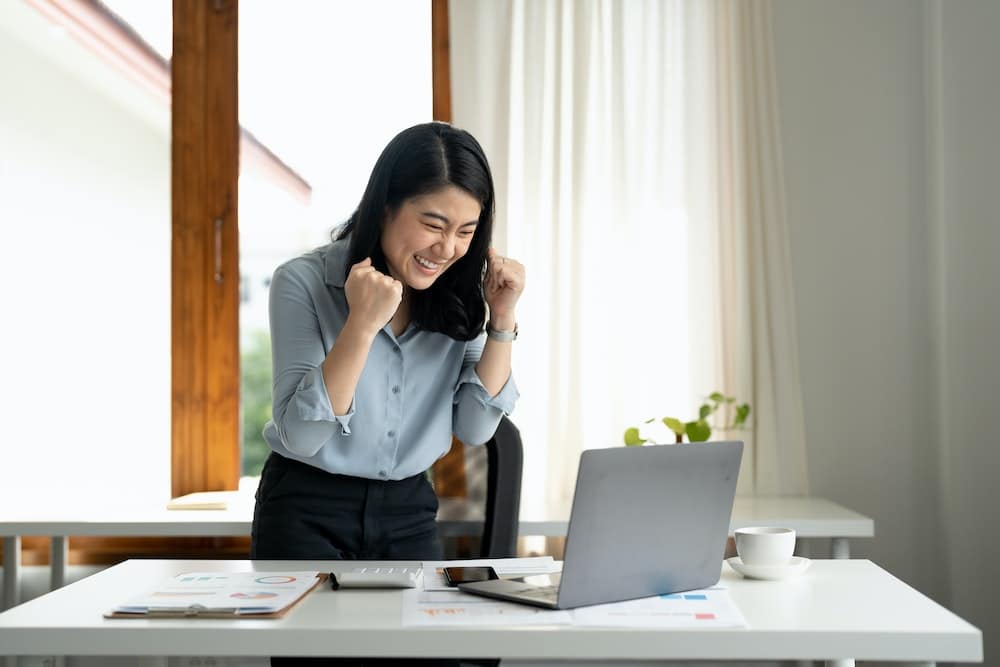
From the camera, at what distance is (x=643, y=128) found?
118 inches

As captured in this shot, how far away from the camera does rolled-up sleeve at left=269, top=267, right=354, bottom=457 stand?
1631 millimetres

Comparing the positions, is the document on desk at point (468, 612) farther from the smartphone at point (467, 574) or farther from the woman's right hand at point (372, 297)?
the woman's right hand at point (372, 297)

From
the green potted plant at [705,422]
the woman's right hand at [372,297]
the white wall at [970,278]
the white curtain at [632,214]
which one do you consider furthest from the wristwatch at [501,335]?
the white wall at [970,278]

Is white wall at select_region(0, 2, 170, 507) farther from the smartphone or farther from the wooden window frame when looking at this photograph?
the smartphone

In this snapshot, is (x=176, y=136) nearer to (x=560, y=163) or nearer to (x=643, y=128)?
(x=560, y=163)

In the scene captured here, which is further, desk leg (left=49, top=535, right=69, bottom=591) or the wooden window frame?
the wooden window frame

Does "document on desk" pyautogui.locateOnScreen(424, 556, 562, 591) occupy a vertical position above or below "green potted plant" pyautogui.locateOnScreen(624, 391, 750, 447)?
below

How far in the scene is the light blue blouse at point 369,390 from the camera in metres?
1.71

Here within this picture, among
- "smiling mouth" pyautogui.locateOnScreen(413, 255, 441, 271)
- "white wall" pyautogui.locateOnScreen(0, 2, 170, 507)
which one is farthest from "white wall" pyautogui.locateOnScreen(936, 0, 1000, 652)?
"white wall" pyautogui.locateOnScreen(0, 2, 170, 507)

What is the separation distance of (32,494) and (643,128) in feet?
7.23

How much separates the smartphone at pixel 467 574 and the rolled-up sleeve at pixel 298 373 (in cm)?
31

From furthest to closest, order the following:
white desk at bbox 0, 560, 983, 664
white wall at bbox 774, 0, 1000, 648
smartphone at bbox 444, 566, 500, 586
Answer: white wall at bbox 774, 0, 1000, 648
smartphone at bbox 444, 566, 500, 586
white desk at bbox 0, 560, 983, 664

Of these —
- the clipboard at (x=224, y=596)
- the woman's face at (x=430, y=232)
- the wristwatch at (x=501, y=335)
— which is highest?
the woman's face at (x=430, y=232)

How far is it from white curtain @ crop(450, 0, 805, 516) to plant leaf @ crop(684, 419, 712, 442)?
21 cm
